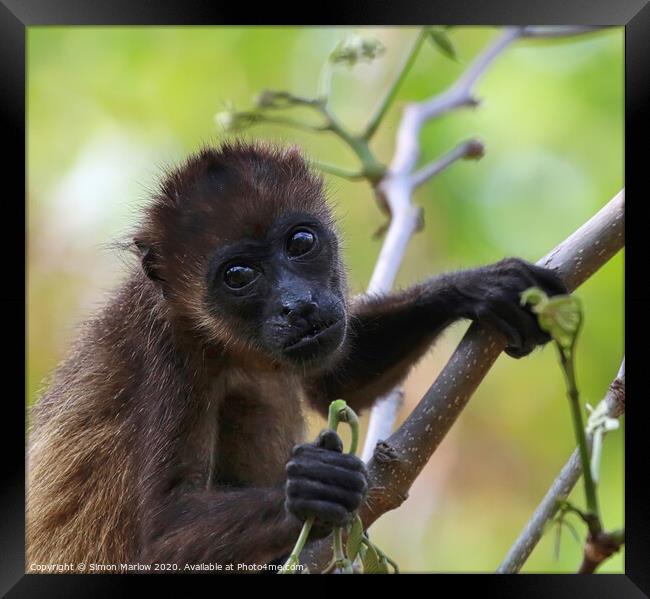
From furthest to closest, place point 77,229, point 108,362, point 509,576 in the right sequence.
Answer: point 77,229 < point 108,362 < point 509,576

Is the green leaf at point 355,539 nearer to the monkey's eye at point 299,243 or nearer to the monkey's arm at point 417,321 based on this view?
the monkey's arm at point 417,321

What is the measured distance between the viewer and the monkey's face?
4895mm

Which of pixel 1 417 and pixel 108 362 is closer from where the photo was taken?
pixel 1 417

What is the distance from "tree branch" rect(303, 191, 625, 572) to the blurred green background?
1463mm

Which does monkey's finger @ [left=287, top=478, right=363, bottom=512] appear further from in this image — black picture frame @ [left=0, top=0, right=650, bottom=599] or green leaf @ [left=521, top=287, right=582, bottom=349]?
green leaf @ [left=521, top=287, right=582, bottom=349]

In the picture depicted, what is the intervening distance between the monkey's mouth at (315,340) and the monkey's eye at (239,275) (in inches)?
17.0

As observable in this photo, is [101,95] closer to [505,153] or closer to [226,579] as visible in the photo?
[505,153]

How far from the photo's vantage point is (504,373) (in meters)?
7.75

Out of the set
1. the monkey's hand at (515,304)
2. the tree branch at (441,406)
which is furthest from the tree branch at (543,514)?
the monkey's hand at (515,304)

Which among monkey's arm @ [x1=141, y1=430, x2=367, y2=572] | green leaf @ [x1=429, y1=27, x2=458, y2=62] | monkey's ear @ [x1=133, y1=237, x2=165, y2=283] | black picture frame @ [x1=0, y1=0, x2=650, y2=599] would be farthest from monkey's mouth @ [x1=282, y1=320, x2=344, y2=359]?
green leaf @ [x1=429, y1=27, x2=458, y2=62]

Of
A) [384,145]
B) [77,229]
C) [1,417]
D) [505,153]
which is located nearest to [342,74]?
[384,145]

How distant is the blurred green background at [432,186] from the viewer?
6242 millimetres

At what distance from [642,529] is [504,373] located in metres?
2.95

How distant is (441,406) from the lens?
4340 mm
